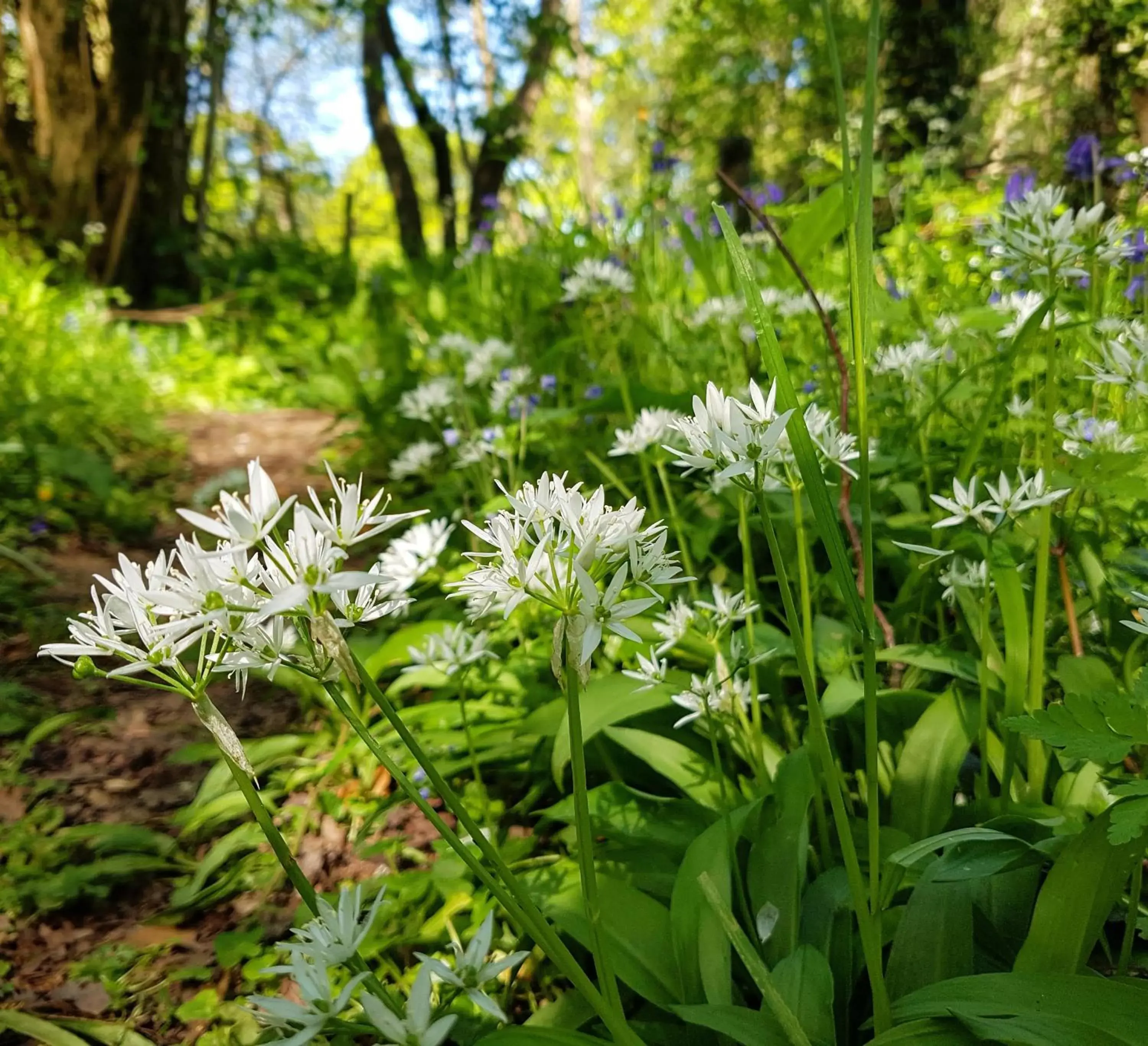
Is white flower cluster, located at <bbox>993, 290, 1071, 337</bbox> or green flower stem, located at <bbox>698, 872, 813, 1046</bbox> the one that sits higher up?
white flower cluster, located at <bbox>993, 290, 1071, 337</bbox>

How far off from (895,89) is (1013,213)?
4.59 metres

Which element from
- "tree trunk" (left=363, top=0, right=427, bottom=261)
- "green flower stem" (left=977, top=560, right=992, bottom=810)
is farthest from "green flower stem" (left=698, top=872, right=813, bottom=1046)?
"tree trunk" (left=363, top=0, right=427, bottom=261)

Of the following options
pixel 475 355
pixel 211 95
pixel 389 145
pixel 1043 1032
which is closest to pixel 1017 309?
pixel 1043 1032

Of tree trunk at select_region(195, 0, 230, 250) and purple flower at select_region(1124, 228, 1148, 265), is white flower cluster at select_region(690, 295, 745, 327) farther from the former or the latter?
tree trunk at select_region(195, 0, 230, 250)

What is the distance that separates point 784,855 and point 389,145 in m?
8.51

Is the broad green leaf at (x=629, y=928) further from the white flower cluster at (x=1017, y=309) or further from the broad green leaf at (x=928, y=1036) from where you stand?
the white flower cluster at (x=1017, y=309)

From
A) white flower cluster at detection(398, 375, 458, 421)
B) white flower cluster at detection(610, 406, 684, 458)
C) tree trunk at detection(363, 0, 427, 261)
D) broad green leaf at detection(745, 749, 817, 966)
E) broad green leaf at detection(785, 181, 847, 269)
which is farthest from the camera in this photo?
tree trunk at detection(363, 0, 427, 261)

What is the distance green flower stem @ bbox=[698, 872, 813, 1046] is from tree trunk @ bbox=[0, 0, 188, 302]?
6843 mm

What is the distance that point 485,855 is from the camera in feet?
2.30

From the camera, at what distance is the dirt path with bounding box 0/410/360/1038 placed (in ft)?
4.28

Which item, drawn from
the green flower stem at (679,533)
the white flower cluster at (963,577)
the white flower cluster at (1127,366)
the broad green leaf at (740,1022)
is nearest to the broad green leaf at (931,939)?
the broad green leaf at (740,1022)

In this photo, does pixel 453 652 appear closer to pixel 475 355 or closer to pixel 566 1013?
pixel 566 1013

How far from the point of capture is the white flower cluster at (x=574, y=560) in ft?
2.18

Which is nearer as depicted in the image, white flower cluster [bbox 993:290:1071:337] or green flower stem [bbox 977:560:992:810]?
green flower stem [bbox 977:560:992:810]
